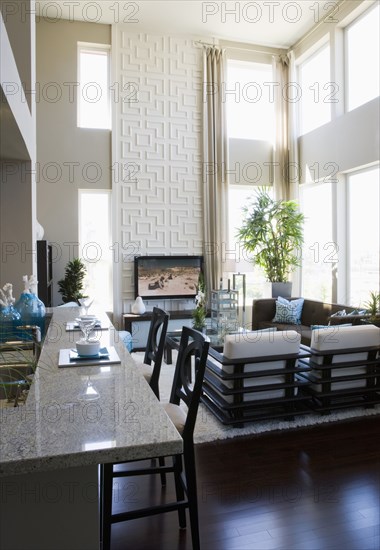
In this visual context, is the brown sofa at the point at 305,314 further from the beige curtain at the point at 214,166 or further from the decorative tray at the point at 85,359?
the decorative tray at the point at 85,359

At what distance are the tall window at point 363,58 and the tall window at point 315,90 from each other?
0.34 meters

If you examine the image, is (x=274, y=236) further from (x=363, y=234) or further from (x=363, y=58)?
(x=363, y=58)

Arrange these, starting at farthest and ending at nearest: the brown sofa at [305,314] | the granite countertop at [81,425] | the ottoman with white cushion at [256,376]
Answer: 1. the brown sofa at [305,314]
2. the ottoman with white cushion at [256,376]
3. the granite countertop at [81,425]

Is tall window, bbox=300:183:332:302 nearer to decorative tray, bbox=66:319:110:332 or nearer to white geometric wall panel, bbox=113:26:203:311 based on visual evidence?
white geometric wall panel, bbox=113:26:203:311

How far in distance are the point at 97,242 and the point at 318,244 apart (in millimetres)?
3750

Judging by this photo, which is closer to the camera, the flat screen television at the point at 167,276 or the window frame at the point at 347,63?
the window frame at the point at 347,63

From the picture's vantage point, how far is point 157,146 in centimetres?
698

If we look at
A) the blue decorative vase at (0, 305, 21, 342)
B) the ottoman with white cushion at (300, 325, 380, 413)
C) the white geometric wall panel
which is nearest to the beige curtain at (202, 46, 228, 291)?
the white geometric wall panel

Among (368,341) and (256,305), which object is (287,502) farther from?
(256,305)

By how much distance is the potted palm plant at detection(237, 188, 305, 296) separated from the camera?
6695 mm

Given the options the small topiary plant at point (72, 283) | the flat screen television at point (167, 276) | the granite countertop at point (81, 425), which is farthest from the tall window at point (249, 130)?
the granite countertop at point (81, 425)

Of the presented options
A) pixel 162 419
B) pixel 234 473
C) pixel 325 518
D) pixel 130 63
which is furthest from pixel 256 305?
pixel 162 419

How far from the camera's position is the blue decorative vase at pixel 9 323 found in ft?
6.63

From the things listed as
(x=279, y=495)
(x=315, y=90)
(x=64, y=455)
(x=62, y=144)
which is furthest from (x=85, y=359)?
(x=315, y=90)
